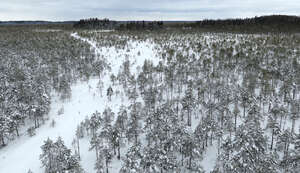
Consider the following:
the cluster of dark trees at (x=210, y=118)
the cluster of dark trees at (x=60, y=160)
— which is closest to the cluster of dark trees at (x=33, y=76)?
the cluster of dark trees at (x=210, y=118)

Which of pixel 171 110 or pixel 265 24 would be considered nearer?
pixel 171 110

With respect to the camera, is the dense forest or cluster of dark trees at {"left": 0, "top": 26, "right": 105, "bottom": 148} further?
cluster of dark trees at {"left": 0, "top": 26, "right": 105, "bottom": 148}

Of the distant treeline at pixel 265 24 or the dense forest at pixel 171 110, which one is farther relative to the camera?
the distant treeline at pixel 265 24

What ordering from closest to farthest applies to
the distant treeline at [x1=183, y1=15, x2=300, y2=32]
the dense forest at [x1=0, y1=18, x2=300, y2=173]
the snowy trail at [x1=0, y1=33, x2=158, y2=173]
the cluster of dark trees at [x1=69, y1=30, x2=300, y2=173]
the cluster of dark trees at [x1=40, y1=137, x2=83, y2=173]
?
the cluster of dark trees at [x1=69, y1=30, x2=300, y2=173] < the cluster of dark trees at [x1=40, y1=137, x2=83, y2=173] < the dense forest at [x1=0, y1=18, x2=300, y2=173] < the snowy trail at [x1=0, y1=33, x2=158, y2=173] < the distant treeline at [x1=183, y1=15, x2=300, y2=32]

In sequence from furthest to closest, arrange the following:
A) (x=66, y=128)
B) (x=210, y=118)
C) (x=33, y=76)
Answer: (x=33, y=76)
(x=66, y=128)
(x=210, y=118)

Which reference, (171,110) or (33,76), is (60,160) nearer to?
(171,110)

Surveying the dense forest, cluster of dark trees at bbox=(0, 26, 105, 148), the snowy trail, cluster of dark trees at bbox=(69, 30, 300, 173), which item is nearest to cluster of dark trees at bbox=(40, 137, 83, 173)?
the dense forest

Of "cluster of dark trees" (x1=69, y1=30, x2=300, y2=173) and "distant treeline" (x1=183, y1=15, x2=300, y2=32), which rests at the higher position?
"distant treeline" (x1=183, y1=15, x2=300, y2=32)

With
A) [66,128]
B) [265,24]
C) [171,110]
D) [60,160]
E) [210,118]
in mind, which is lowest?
[66,128]

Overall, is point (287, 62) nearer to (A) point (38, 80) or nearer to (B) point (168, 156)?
(B) point (168, 156)

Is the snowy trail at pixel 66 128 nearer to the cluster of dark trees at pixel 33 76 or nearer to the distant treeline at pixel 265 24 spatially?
the cluster of dark trees at pixel 33 76

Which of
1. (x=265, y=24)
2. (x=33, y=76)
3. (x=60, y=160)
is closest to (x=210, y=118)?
(x=60, y=160)

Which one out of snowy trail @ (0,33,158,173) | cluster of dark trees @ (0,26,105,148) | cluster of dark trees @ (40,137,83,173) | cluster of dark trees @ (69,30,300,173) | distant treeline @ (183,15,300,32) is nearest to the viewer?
cluster of dark trees @ (69,30,300,173)

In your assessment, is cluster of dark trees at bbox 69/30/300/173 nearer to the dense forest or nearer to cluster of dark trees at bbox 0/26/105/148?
the dense forest
